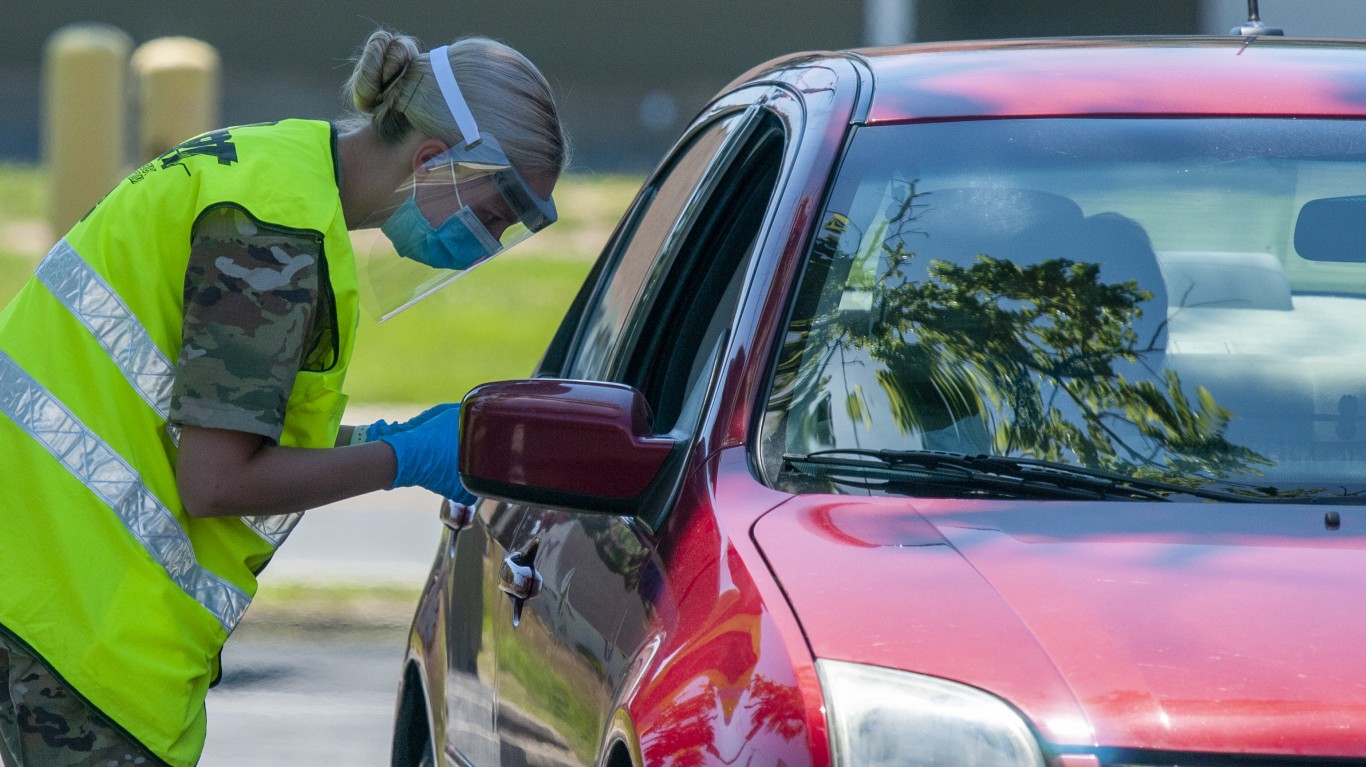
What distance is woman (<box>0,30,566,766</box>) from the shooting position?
8.74 ft

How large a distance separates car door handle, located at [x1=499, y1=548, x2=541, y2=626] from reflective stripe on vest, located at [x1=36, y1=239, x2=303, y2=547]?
1.82 feet

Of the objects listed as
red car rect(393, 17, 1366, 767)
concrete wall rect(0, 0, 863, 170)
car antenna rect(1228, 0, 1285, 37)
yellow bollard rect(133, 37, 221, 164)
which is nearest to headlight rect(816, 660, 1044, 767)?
red car rect(393, 17, 1366, 767)

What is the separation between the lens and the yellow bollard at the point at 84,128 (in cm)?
1062

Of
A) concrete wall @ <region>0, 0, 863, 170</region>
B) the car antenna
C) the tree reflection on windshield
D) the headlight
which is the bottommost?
the headlight

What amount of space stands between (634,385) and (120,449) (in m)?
0.84

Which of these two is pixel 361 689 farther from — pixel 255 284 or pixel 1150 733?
pixel 1150 733

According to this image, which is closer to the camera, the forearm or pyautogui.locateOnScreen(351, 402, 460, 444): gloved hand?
the forearm

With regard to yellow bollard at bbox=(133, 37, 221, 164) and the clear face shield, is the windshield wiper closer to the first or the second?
the clear face shield

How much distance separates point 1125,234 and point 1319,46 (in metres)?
0.70

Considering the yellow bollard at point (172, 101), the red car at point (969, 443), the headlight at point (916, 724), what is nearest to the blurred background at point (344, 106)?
the yellow bollard at point (172, 101)

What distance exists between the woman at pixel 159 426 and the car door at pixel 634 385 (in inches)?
14.4

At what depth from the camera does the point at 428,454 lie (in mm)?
3094

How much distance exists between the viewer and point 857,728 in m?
1.95

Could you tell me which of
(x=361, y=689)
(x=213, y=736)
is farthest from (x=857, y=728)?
(x=361, y=689)
